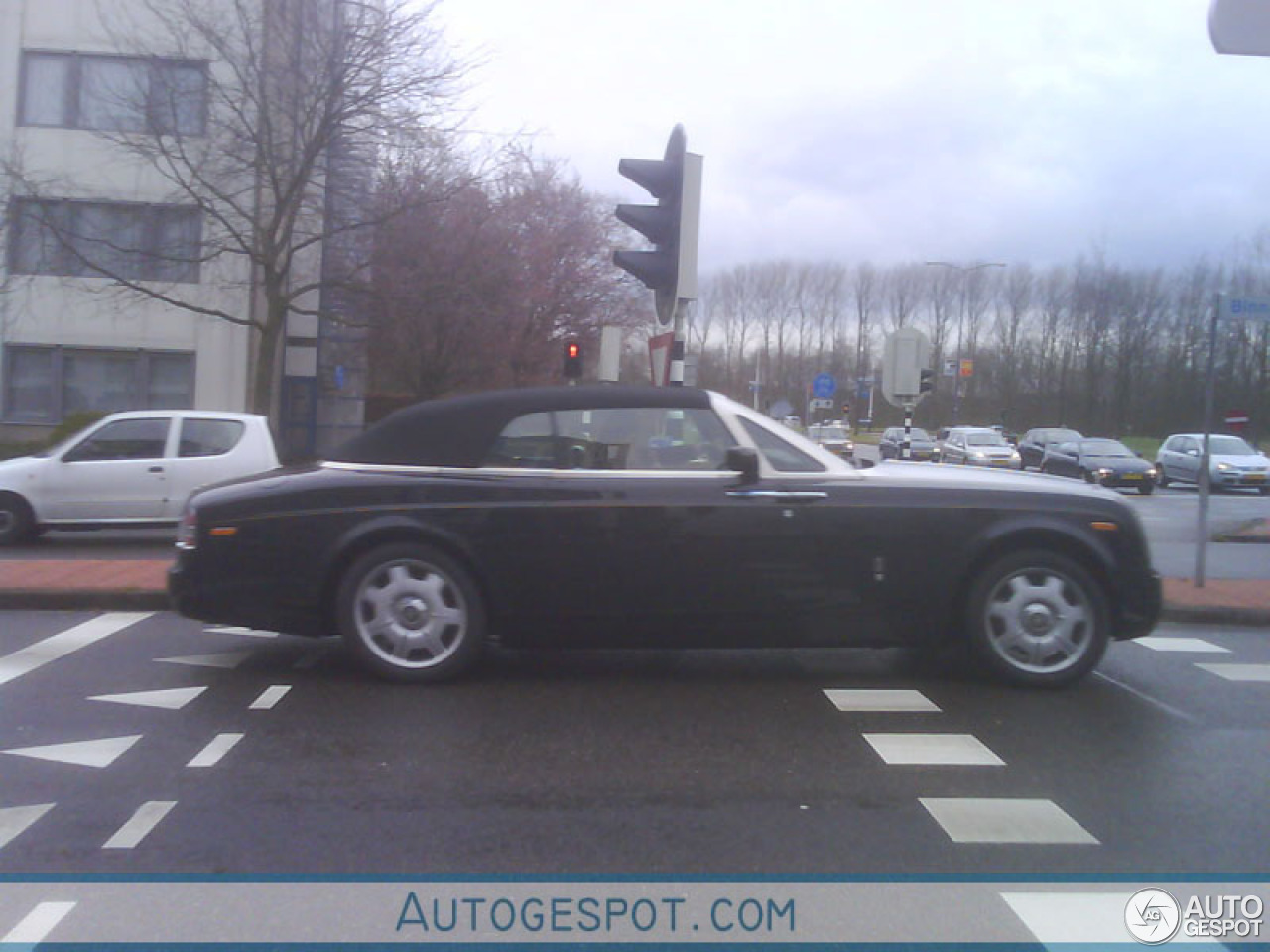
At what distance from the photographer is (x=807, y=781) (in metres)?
5.41

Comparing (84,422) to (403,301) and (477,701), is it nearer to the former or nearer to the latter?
(403,301)

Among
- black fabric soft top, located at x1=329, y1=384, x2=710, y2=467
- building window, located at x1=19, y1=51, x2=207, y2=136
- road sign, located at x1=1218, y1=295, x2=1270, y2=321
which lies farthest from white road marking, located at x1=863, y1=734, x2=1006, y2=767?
building window, located at x1=19, y1=51, x2=207, y2=136

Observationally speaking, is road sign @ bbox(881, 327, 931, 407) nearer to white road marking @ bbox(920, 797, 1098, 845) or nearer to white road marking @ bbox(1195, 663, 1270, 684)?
white road marking @ bbox(1195, 663, 1270, 684)

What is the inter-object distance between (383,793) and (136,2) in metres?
28.6

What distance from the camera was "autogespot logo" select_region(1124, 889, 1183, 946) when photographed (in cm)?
396

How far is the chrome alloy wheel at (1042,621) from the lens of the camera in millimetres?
6992

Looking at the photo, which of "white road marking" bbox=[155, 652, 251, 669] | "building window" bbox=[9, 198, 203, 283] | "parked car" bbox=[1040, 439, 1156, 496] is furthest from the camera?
"parked car" bbox=[1040, 439, 1156, 496]

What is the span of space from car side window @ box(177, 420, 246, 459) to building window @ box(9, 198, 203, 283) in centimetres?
1339

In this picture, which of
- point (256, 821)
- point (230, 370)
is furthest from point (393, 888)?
point (230, 370)

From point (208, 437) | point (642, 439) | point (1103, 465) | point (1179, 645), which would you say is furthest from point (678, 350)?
point (1103, 465)

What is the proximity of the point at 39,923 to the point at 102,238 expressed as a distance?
2729 cm

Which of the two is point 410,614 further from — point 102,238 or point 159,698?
point 102,238

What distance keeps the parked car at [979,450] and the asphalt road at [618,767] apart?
2875 centimetres

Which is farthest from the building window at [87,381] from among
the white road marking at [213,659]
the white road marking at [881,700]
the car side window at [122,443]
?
the white road marking at [881,700]
